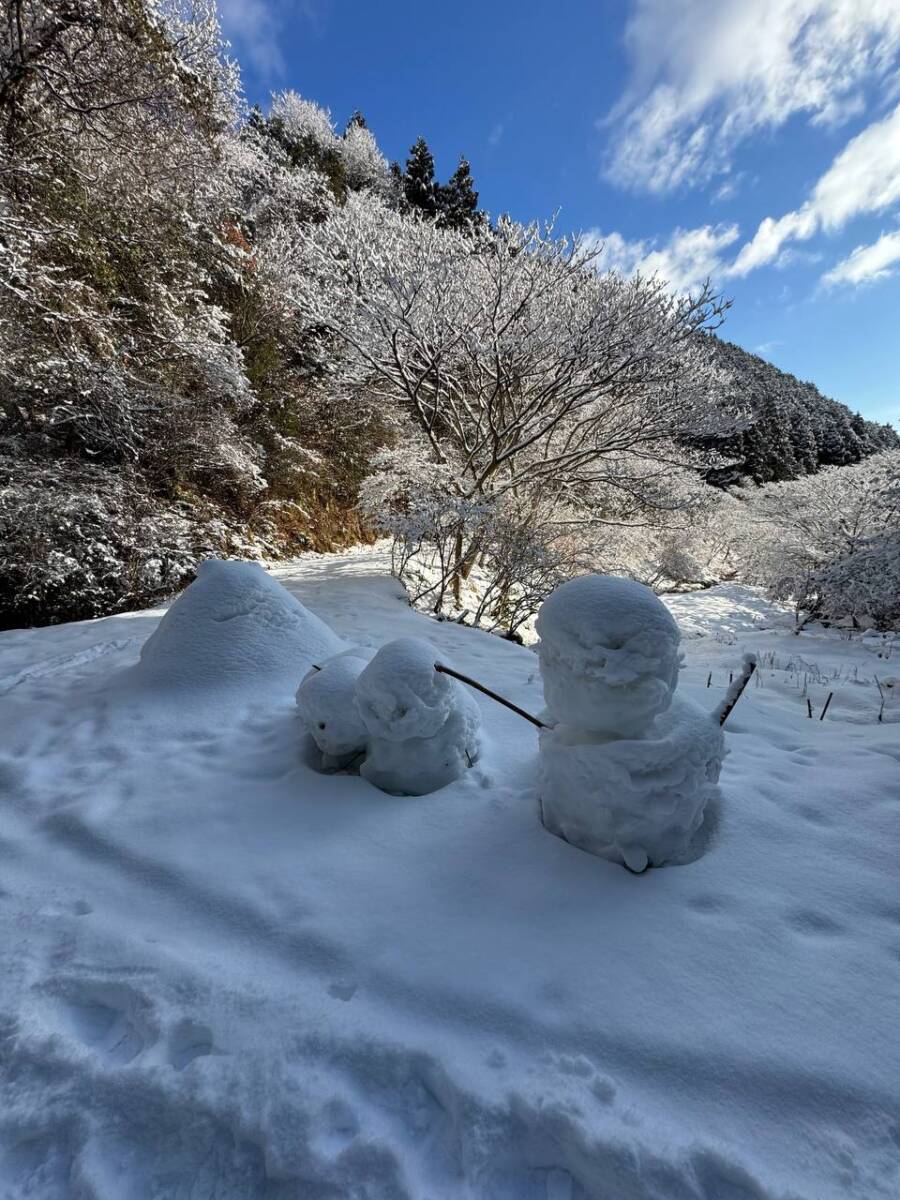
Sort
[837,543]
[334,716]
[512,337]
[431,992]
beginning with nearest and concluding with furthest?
1. [431,992]
2. [334,716]
3. [512,337]
4. [837,543]

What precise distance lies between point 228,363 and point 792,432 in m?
27.6

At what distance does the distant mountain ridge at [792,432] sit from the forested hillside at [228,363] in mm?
11777

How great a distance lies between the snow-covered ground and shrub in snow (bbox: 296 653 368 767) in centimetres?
18

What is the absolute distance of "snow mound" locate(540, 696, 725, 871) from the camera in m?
1.52

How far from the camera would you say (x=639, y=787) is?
1.51 metres

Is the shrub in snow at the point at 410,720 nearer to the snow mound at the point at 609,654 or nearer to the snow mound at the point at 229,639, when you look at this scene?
the snow mound at the point at 609,654

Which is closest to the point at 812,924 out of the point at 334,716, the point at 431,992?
the point at 431,992

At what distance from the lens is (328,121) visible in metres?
22.7

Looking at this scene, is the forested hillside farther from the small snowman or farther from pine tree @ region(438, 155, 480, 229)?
pine tree @ region(438, 155, 480, 229)

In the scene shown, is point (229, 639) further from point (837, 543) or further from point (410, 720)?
point (837, 543)

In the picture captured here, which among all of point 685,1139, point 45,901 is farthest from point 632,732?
point 45,901

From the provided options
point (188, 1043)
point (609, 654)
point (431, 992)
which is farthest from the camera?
point (609, 654)

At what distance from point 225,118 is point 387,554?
810 centimetres

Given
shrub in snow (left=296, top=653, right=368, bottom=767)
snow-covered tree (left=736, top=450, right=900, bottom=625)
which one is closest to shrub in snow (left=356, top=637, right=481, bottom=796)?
shrub in snow (left=296, top=653, right=368, bottom=767)
